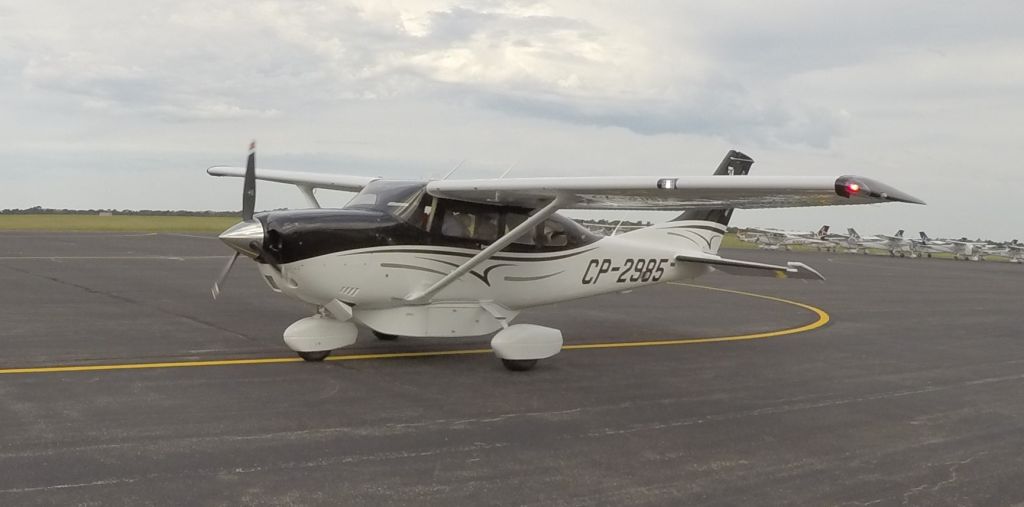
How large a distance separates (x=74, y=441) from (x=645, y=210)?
23.5ft

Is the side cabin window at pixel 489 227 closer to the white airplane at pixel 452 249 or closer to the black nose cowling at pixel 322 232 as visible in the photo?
the white airplane at pixel 452 249

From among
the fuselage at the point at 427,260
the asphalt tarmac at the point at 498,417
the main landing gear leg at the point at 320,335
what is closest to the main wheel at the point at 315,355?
the main landing gear leg at the point at 320,335

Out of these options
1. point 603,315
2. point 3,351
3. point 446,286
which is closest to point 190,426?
point 446,286

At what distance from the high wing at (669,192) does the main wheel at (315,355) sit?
2.26m

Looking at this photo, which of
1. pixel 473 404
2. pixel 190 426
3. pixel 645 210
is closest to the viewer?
pixel 190 426

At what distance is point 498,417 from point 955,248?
53.7 m

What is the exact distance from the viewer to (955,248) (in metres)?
52.6

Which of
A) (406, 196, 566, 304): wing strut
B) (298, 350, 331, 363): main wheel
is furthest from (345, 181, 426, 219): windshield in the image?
(298, 350, 331, 363): main wheel

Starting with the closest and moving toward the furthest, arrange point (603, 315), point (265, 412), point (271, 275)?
point (265, 412) → point (271, 275) → point (603, 315)

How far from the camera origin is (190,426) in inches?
255

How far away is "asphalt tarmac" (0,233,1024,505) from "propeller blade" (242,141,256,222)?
1.75 meters

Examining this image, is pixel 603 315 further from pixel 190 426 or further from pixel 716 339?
pixel 190 426

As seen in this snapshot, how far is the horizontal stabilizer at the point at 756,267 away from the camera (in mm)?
12273

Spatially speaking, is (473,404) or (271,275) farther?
(271,275)
